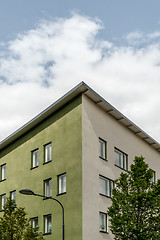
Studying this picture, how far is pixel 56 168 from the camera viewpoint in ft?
101

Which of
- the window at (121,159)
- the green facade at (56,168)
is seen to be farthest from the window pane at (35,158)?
the window at (121,159)

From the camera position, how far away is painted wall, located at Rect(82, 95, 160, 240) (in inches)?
1105

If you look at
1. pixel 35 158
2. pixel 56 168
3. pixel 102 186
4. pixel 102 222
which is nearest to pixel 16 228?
pixel 56 168

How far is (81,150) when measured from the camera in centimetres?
2878

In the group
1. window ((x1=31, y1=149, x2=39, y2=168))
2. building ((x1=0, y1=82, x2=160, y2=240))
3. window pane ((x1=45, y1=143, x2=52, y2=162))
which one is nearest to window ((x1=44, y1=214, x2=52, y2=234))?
building ((x1=0, y1=82, x2=160, y2=240))

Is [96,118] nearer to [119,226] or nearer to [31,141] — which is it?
[31,141]

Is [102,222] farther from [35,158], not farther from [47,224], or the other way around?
[35,158]

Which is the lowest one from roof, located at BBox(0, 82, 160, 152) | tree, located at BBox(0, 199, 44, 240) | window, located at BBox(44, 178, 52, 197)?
tree, located at BBox(0, 199, 44, 240)

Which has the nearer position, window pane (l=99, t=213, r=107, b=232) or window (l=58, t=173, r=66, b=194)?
window pane (l=99, t=213, r=107, b=232)

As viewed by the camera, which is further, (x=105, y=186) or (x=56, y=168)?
(x=105, y=186)

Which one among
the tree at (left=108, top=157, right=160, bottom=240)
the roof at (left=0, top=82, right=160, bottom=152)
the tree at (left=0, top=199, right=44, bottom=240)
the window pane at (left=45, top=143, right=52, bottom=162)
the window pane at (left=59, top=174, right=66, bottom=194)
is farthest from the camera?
the window pane at (left=45, top=143, right=52, bottom=162)

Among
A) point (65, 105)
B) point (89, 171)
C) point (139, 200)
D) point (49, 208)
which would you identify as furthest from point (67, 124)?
point (139, 200)

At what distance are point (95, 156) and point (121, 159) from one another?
4474 millimetres

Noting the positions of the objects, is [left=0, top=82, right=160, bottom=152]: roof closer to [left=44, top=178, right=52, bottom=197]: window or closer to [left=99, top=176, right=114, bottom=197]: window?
[left=44, top=178, right=52, bottom=197]: window
